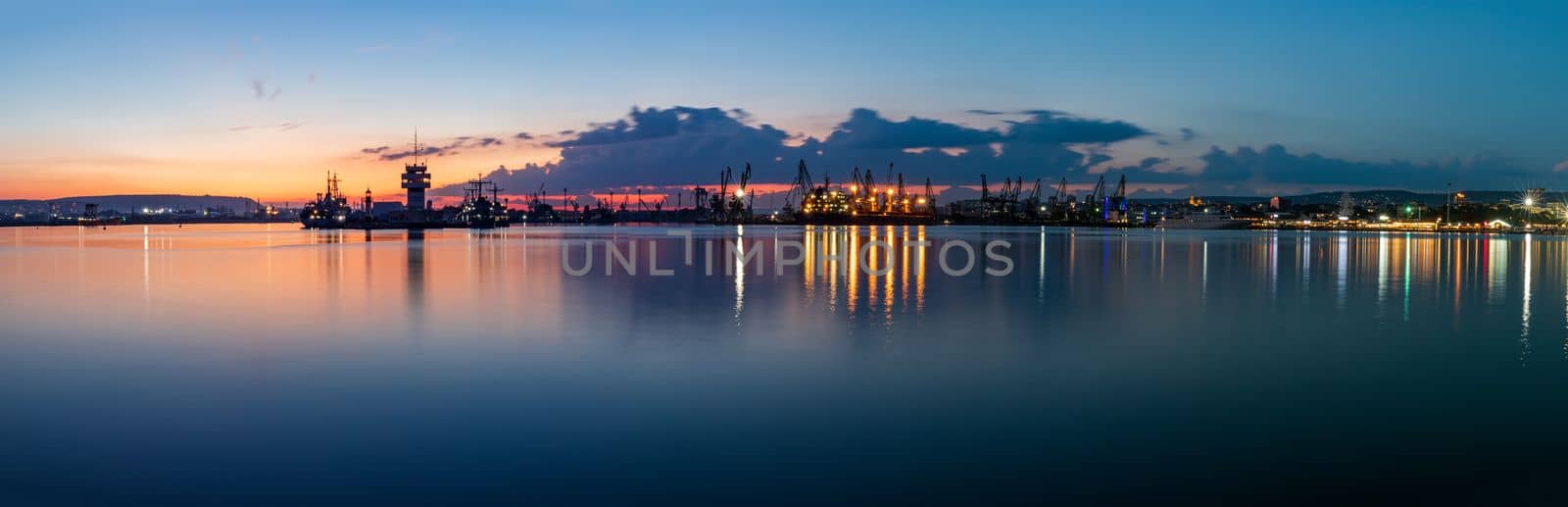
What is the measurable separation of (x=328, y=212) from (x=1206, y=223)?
134 m

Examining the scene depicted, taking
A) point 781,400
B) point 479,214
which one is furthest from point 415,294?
point 479,214

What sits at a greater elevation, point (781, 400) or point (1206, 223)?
point (1206, 223)

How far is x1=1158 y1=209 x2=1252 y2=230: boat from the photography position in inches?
6260

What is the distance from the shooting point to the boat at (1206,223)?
6260 inches

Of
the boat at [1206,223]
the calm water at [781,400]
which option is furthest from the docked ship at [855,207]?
the calm water at [781,400]

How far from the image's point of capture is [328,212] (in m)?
138

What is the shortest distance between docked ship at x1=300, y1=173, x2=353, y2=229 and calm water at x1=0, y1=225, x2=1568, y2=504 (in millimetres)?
121800

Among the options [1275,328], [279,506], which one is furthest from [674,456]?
[1275,328]

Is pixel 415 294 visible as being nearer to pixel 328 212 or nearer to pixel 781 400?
pixel 781 400

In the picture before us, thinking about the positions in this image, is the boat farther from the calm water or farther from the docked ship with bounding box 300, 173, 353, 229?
the calm water

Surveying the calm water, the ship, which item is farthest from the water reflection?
the ship

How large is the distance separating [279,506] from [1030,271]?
81.2 feet

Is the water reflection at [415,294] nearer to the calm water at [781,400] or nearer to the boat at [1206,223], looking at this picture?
the calm water at [781,400]

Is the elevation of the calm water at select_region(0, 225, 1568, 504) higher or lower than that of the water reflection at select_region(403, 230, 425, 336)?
lower
